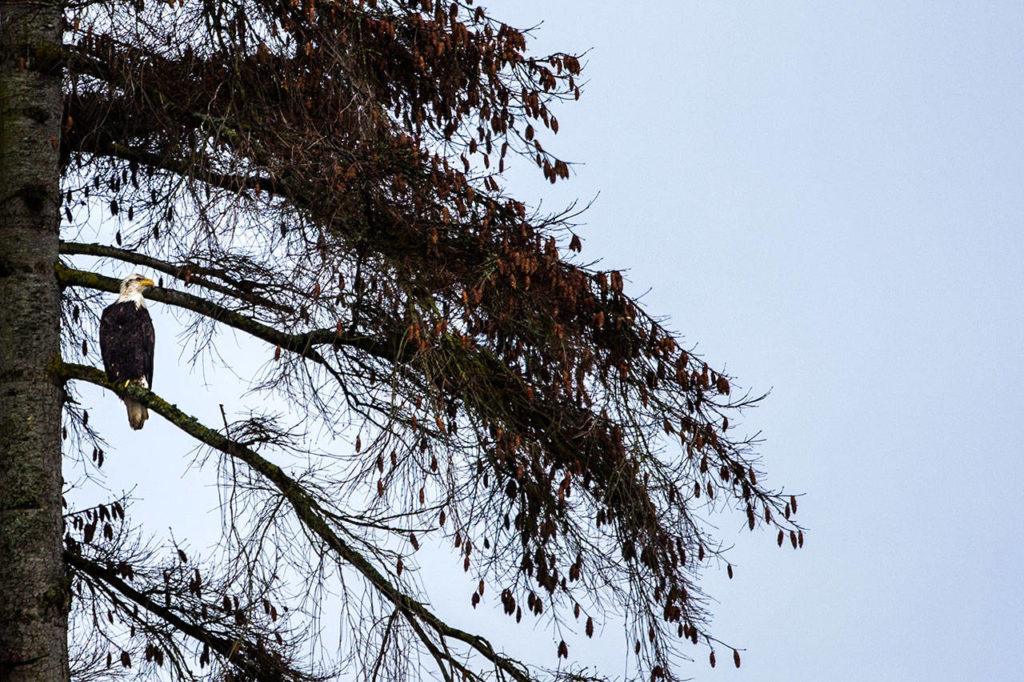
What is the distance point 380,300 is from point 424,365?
1.02 m

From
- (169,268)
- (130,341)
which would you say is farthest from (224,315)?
(130,341)

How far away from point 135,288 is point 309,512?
6.48ft

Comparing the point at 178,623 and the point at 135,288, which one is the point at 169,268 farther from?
the point at 178,623

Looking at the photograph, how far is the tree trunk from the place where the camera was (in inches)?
258

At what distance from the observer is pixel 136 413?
23.5 feet

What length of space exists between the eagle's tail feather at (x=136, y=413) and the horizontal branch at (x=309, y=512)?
0.50ft

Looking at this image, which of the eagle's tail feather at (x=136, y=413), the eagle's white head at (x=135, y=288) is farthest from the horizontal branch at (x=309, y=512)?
the eagle's white head at (x=135, y=288)

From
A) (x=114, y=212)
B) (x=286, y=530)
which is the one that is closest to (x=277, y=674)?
(x=286, y=530)

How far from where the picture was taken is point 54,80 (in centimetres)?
768

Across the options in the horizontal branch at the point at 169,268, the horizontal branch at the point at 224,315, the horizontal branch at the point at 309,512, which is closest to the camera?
the horizontal branch at the point at 309,512

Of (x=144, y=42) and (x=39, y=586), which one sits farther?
(x=144, y=42)

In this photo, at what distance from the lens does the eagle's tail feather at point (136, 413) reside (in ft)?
23.3

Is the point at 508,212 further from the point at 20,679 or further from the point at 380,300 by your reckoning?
the point at 20,679

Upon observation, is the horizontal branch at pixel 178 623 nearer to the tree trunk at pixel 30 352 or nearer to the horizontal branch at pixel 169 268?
the tree trunk at pixel 30 352
